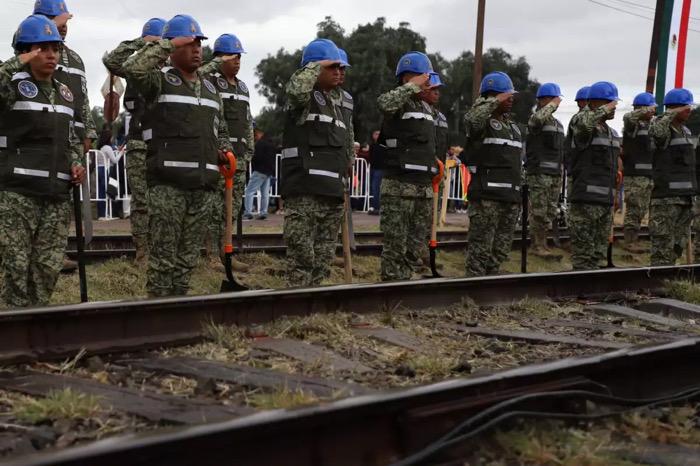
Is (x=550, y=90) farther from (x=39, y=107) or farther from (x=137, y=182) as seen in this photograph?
(x=39, y=107)

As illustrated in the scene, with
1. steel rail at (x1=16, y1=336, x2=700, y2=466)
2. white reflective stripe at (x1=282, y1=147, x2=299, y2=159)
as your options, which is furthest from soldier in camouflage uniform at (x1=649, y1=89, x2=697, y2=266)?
steel rail at (x1=16, y1=336, x2=700, y2=466)

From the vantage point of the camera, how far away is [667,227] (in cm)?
1166

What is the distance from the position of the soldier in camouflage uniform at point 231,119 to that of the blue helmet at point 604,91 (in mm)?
4268

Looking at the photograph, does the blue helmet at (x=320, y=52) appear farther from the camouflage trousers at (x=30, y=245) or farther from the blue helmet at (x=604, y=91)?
the blue helmet at (x=604, y=91)

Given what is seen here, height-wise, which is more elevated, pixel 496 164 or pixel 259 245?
pixel 496 164

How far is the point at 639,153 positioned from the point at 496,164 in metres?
4.58

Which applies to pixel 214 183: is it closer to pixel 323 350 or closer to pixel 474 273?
pixel 323 350

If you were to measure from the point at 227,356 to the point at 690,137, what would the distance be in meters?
9.60

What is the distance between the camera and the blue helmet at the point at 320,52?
7.44m

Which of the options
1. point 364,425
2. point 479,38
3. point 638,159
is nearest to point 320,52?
point 364,425

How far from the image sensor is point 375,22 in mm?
41062

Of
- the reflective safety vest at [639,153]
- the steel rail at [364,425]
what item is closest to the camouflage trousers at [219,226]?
the steel rail at [364,425]

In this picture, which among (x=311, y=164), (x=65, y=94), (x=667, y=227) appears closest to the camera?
(x=65, y=94)

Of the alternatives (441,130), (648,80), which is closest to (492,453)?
(441,130)
